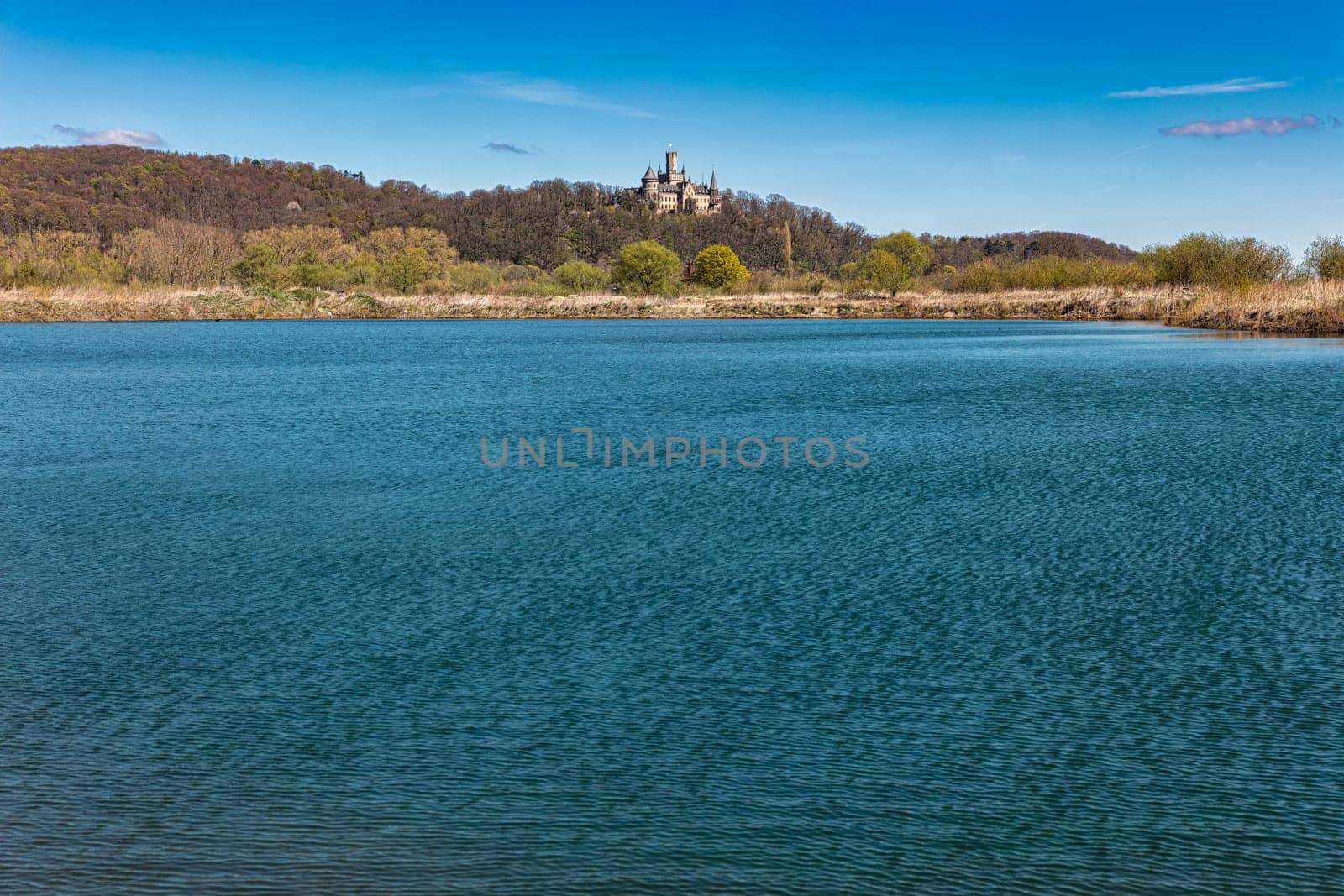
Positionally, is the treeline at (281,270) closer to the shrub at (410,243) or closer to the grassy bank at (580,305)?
the grassy bank at (580,305)

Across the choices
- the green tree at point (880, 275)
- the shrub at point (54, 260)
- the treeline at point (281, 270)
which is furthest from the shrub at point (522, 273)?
the shrub at point (54, 260)

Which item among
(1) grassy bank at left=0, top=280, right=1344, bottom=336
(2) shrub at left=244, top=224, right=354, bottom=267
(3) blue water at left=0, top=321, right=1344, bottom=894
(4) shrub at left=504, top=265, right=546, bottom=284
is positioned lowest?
Answer: (3) blue water at left=0, top=321, right=1344, bottom=894

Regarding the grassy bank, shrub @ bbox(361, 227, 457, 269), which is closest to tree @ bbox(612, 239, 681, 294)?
the grassy bank

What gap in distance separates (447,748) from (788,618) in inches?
101

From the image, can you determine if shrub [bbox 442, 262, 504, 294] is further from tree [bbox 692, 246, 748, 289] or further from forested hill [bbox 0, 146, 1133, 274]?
forested hill [bbox 0, 146, 1133, 274]

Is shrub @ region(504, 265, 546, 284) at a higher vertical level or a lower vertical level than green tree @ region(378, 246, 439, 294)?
higher

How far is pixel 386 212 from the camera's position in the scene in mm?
134250

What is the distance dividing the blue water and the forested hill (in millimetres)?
111705

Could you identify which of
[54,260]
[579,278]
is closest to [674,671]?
[579,278]

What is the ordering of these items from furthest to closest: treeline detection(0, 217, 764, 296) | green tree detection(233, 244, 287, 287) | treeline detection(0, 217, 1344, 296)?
green tree detection(233, 244, 287, 287)
treeline detection(0, 217, 764, 296)
treeline detection(0, 217, 1344, 296)

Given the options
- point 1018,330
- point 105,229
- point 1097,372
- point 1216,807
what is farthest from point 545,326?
point 105,229

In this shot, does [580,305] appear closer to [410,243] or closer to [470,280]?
[470,280]

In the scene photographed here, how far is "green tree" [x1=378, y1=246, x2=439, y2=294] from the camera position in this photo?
3223 inches

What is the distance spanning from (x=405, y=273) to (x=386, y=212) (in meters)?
56.0
